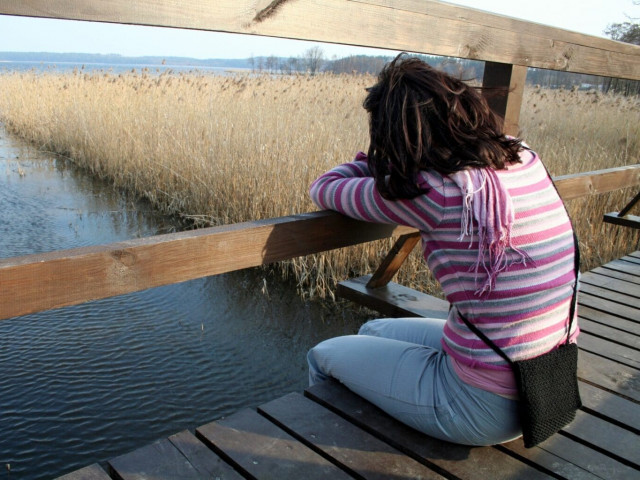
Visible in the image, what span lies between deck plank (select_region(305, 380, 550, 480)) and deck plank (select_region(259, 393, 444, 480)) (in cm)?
2

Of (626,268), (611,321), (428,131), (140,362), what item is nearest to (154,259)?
(428,131)

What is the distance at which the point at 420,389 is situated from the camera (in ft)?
4.92

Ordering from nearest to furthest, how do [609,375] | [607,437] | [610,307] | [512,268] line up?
[512,268]
[607,437]
[609,375]
[610,307]

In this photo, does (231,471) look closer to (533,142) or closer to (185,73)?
(533,142)

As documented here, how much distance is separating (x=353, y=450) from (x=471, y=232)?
1.98ft

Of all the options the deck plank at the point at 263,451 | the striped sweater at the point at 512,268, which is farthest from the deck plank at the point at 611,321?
the deck plank at the point at 263,451

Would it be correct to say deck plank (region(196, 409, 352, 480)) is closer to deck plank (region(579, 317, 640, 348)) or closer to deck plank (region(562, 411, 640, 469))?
deck plank (region(562, 411, 640, 469))

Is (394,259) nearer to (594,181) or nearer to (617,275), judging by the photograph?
(594,181)

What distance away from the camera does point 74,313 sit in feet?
13.0

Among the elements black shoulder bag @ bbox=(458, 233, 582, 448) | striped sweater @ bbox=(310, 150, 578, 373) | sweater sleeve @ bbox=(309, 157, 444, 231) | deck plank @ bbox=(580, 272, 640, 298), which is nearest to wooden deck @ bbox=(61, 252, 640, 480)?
black shoulder bag @ bbox=(458, 233, 582, 448)

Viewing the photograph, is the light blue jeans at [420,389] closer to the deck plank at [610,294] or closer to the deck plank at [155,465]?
the deck plank at [155,465]

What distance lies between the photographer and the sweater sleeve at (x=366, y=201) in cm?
140

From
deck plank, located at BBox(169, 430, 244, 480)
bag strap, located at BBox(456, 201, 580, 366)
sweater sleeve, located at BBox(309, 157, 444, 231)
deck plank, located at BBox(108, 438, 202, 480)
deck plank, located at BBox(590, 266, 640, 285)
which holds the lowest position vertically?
deck plank, located at BBox(590, 266, 640, 285)

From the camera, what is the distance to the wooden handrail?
1176 mm
